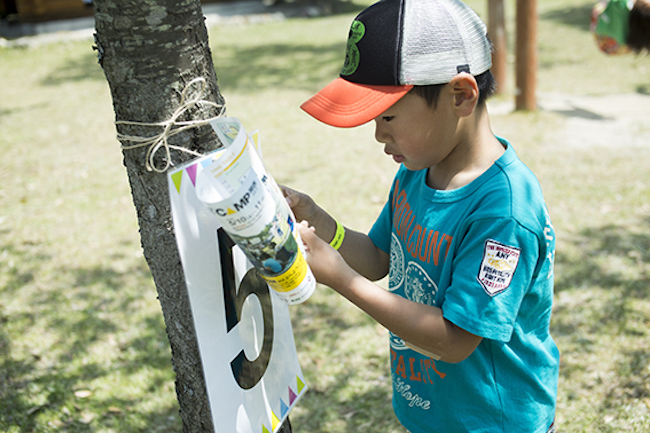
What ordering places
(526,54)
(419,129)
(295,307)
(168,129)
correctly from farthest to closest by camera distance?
(526,54) < (295,307) < (419,129) < (168,129)

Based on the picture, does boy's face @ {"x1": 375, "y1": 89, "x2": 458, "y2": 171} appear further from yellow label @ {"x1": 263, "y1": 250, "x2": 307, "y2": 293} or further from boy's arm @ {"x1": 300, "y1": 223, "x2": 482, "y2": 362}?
yellow label @ {"x1": 263, "y1": 250, "x2": 307, "y2": 293}

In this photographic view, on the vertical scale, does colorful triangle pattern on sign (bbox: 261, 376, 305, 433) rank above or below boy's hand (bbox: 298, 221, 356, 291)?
below

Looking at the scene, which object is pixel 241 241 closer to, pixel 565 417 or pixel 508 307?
pixel 508 307

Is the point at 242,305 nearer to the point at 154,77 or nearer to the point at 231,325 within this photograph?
the point at 231,325

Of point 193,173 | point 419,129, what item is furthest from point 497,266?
point 193,173

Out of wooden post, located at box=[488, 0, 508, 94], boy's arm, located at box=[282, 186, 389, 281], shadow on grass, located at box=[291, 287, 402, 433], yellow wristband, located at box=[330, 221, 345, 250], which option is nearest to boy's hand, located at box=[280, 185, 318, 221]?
boy's arm, located at box=[282, 186, 389, 281]

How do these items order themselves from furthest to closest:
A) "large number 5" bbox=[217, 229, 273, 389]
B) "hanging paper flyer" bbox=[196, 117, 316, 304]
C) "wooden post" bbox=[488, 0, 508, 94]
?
"wooden post" bbox=[488, 0, 508, 94], "large number 5" bbox=[217, 229, 273, 389], "hanging paper flyer" bbox=[196, 117, 316, 304]

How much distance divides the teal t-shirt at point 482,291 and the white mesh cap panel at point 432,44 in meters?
0.29

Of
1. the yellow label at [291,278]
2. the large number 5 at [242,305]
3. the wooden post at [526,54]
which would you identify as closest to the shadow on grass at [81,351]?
the large number 5 at [242,305]

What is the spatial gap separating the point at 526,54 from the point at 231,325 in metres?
6.51

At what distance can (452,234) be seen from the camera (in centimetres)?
139

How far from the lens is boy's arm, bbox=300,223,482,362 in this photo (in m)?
1.26

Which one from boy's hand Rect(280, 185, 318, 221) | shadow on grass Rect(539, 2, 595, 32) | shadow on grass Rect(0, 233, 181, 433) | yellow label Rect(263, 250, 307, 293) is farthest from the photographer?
shadow on grass Rect(539, 2, 595, 32)

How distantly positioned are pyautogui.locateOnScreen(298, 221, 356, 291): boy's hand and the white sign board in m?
0.17
